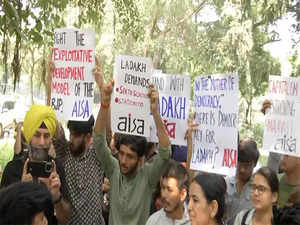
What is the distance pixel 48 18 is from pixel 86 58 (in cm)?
233

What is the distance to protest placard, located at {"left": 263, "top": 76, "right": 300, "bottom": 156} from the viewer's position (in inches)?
172

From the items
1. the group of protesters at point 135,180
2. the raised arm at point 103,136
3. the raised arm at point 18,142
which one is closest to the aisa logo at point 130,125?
the group of protesters at point 135,180

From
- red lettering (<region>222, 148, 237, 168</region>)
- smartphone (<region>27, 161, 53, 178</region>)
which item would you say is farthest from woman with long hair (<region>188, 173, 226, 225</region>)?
smartphone (<region>27, 161, 53, 178</region>)

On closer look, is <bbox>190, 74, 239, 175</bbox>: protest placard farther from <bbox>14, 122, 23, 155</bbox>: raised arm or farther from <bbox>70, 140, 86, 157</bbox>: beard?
<bbox>14, 122, 23, 155</bbox>: raised arm

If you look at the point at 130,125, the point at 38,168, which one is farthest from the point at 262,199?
the point at 38,168

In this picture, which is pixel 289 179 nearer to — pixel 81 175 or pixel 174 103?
pixel 174 103

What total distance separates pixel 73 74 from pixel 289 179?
196cm

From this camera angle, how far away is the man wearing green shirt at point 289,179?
4.04 meters

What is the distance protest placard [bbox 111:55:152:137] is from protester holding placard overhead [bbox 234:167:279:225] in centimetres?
101

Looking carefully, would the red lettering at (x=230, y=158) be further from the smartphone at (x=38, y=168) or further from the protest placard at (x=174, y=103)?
the smartphone at (x=38, y=168)

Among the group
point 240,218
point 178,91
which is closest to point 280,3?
point 178,91

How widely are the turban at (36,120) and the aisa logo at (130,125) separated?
24.7 inches

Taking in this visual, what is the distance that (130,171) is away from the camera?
12.8 ft

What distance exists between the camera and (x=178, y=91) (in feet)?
15.3
